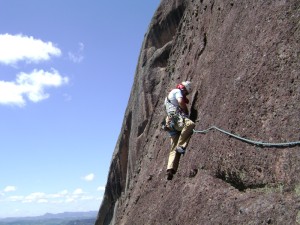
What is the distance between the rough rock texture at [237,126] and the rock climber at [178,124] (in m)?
0.30

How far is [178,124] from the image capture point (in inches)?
583

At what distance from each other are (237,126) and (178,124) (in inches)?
171

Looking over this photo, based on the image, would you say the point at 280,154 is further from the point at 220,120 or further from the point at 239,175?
the point at 220,120

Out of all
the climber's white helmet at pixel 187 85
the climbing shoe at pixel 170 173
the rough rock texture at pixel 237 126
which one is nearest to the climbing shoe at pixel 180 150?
the rough rock texture at pixel 237 126

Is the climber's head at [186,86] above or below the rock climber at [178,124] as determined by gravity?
above

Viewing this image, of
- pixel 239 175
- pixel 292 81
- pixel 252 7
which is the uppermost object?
pixel 252 7

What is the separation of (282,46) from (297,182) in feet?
11.5

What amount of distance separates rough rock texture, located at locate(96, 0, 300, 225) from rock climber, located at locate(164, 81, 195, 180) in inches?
12.0

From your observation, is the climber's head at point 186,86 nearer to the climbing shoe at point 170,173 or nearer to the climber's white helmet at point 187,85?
the climber's white helmet at point 187,85

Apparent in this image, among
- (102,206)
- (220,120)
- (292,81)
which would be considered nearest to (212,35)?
(220,120)

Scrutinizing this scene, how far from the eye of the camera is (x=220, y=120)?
38.5 ft

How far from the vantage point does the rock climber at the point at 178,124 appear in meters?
14.1

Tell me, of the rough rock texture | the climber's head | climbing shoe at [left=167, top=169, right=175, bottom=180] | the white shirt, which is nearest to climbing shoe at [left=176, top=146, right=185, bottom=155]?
the rough rock texture

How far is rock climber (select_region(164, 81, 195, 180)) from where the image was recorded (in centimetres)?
1408
